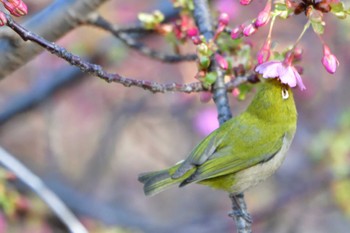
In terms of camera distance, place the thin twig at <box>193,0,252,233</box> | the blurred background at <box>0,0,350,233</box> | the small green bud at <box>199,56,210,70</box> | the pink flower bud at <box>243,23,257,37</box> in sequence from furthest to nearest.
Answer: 1. the blurred background at <box>0,0,350,233</box>
2. the thin twig at <box>193,0,252,233</box>
3. the small green bud at <box>199,56,210,70</box>
4. the pink flower bud at <box>243,23,257,37</box>

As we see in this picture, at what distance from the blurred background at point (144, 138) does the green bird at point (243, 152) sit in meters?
0.86

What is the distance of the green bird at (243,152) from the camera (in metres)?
3.37

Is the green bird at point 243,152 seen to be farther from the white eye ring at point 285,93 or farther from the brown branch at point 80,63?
the brown branch at point 80,63

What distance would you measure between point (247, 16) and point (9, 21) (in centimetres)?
514

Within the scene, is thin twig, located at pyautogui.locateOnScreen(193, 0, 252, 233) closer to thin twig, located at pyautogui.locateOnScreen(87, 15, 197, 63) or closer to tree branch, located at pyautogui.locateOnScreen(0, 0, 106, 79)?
thin twig, located at pyautogui.locateOnScreen(87, 15, 197, 63)

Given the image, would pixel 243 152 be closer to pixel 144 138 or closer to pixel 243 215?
pixel 243 215

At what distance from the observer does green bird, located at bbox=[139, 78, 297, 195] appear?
3365 millimetres

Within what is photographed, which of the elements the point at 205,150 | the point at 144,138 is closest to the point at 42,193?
the point at 205,150

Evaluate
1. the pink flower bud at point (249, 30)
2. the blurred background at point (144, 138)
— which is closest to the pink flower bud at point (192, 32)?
the pink flower bud at point (249, 30)

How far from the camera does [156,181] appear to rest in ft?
11.1

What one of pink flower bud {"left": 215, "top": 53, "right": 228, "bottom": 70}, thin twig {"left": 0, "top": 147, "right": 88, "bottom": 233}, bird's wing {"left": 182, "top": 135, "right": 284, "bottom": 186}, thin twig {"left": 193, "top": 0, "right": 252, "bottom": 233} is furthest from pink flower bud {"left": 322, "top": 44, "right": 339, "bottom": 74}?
thin twig {"left": 0, "top": 147, "right": 88, "bottom": 233}

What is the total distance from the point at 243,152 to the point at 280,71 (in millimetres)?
944

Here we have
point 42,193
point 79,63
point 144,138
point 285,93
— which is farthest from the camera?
point 144,138

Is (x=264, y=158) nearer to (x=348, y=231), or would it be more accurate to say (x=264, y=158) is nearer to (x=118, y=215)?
(x=118, y=215)
